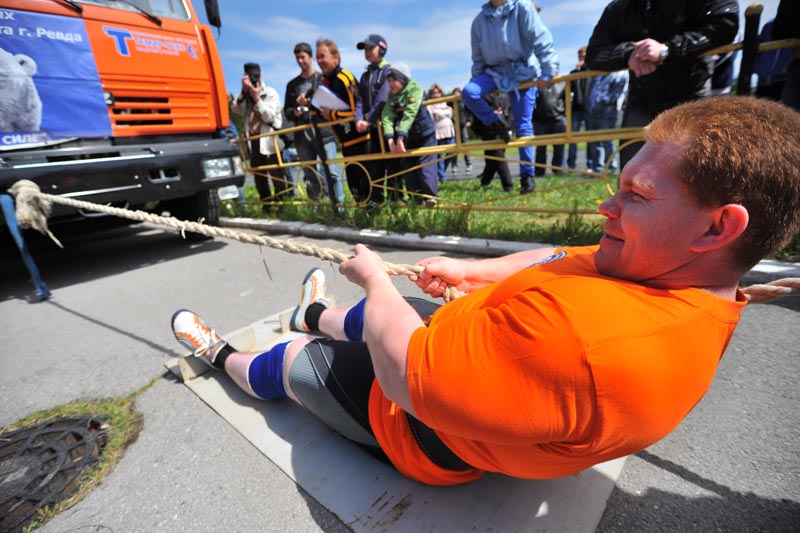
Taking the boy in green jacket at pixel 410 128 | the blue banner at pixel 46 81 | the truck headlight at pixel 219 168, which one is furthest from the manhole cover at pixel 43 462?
the boy in green jacket at pixel 410 128

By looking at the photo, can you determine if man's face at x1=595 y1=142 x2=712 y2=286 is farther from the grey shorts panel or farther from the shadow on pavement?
the grey shorts panel

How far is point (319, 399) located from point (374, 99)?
409 cm

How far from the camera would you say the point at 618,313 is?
0.80m

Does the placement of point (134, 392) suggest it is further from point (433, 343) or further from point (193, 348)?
point (433, 343)

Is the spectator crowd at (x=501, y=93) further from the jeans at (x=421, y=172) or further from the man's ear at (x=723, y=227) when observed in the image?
the man's ear at (x=723, y=227)

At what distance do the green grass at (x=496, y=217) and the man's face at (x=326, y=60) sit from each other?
68.5 inches

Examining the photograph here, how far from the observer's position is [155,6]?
14.0 feet

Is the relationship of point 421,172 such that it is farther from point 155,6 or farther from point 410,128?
point 155,6

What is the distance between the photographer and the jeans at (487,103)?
4250 millimetres

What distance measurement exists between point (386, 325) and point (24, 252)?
167 inches

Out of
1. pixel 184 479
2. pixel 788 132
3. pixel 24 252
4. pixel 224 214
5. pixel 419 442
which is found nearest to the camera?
pixel 788 132

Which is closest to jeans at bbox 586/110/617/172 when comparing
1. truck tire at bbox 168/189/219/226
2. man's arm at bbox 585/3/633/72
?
man's arm at bbox 585/3/633/72

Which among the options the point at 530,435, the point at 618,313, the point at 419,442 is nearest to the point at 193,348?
the point at 419,442

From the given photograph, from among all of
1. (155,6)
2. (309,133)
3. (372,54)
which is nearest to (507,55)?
(372,54)
